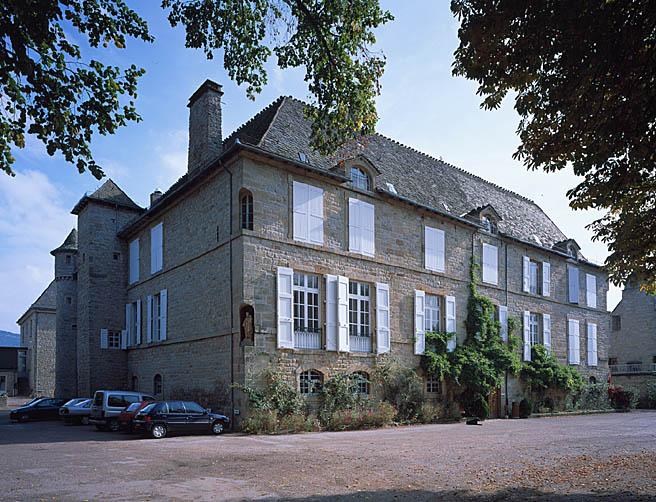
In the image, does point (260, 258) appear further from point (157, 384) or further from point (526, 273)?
point (526, 273)

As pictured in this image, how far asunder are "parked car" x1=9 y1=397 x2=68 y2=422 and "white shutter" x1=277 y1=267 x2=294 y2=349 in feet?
40.0

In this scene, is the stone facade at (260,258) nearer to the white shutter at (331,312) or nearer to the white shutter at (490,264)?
the white shutter at (331,312)

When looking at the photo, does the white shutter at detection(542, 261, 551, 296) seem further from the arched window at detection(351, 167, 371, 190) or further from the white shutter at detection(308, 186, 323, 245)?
the white shutter at detection(308, 186, 323, 245)

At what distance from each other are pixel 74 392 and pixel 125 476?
904 inches

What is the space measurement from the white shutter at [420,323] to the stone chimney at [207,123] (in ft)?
29.4

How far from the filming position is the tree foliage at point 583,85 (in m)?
6.38

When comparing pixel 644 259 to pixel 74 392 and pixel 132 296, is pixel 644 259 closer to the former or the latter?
pixel 132 296

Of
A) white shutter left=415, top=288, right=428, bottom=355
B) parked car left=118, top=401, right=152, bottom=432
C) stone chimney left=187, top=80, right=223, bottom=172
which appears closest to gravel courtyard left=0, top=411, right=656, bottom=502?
parked car left=118, top=401, right=152, bottom=432

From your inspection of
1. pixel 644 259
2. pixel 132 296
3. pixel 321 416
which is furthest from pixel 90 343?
pixel 644 259

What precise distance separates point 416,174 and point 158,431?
1459 centimetres

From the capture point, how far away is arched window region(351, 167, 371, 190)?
1891 cm

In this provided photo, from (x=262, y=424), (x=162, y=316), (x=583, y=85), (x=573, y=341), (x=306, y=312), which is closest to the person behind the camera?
(x=583, y=85)

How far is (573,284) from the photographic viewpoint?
28891 millimetres

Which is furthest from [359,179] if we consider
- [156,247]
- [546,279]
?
[546,279]
